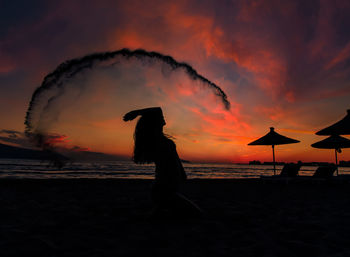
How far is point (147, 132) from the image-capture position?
488 cm

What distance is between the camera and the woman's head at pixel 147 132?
→ 4.85 meters

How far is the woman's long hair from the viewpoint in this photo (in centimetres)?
484

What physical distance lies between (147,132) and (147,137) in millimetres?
98

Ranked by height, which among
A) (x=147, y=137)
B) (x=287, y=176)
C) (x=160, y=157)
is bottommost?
(x=287, y=176)

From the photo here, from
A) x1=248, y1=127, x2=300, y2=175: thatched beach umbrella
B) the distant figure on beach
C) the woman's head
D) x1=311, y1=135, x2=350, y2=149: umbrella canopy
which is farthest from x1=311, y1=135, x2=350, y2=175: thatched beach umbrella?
the woman's head

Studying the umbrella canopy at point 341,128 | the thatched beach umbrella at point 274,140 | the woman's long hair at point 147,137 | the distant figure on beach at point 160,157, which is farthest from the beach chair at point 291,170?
the woman's long hair at point 147,137

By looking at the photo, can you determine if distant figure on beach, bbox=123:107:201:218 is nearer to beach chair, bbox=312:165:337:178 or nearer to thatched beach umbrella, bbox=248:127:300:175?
thatched beach umbrella, bbox=248:127:300:175

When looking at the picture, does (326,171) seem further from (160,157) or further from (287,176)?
(160,157)

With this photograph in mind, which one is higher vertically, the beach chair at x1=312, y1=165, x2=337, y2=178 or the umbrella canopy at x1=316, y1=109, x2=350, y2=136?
the umbrella canopy at x1=316, y1=109, x2=350, y2=136

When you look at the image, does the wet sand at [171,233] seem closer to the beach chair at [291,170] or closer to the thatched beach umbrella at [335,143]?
the beach chair at [291,170]

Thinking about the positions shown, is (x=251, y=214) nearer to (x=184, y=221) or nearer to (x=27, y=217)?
(x=184, y=221)

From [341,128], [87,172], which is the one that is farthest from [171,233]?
[87,172]

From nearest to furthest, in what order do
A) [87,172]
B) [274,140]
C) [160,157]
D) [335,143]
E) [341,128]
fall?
[160,157]
[341,128]
[274,140]
[335,143]
[87,172]

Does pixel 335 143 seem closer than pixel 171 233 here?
No
